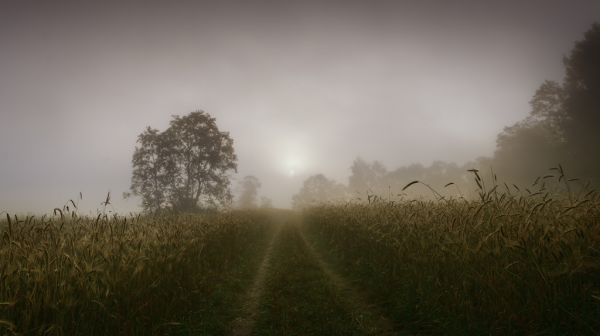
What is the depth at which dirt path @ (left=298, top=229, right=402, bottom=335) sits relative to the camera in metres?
6.16

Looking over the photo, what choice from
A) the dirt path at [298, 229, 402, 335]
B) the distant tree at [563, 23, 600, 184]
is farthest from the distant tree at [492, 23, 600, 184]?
the dirt path at [298, 229, 402, 335]

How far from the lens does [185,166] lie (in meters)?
43.2

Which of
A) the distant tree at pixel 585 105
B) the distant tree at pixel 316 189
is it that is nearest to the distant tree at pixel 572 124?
the distant tree at pixel 585 105

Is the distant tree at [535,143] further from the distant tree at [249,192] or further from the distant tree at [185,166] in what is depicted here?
the distant tree at [249,192]

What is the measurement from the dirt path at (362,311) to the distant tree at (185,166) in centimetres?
3578

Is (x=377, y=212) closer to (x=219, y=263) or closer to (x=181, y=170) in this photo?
(x=219, y=263)

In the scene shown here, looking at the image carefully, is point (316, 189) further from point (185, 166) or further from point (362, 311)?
point (362, 311)

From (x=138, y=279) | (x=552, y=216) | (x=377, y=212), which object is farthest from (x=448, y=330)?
(x=377, y=212)

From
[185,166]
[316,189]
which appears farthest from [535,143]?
[316,189]

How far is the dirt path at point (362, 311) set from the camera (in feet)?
20.2

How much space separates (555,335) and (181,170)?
43.3 metres

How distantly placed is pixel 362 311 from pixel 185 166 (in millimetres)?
39993

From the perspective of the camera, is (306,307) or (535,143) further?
(535,143)

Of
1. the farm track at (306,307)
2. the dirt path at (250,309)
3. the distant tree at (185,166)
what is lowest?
the dirt path at (250,309)
